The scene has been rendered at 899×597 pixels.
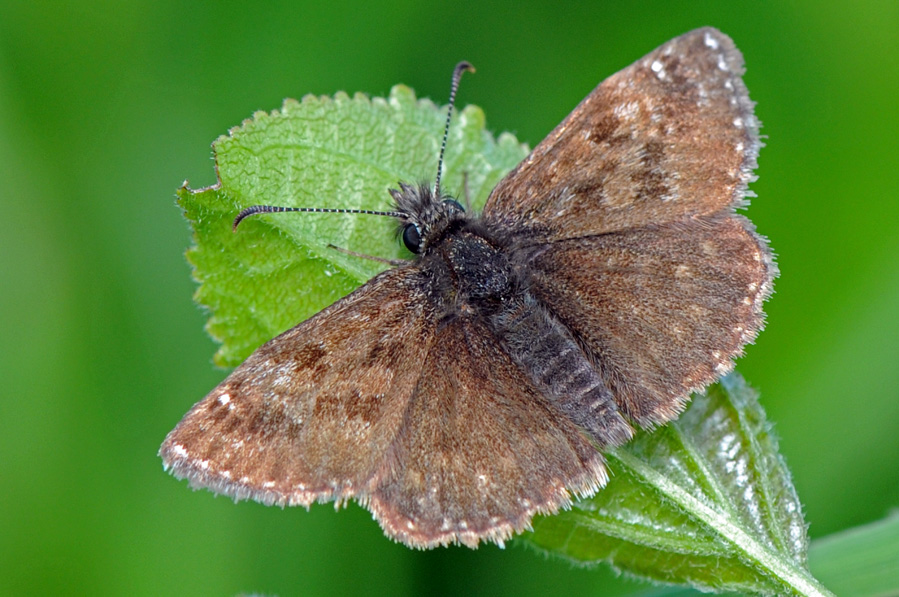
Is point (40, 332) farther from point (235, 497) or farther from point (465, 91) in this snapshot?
point (465, 91)

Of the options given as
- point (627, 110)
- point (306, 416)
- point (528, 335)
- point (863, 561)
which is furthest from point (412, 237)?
point (863, 561)

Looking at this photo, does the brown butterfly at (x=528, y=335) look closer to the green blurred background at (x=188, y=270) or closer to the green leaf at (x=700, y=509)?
the green leaf at (x=700, y=509)

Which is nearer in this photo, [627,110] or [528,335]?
[528,335]

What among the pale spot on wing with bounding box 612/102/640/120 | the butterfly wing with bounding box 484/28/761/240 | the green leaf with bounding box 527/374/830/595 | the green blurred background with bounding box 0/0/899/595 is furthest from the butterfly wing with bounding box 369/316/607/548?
the green blurred background with bounding box 0/0/899/595

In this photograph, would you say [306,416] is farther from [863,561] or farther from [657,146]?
[863,561]

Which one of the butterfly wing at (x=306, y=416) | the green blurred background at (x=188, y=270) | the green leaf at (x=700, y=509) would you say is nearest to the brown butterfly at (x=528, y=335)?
the butterfly wing at (x=306, y=416)
